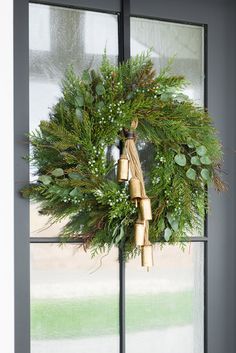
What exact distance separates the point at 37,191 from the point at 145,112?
380 millimetres

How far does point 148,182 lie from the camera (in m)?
2.06

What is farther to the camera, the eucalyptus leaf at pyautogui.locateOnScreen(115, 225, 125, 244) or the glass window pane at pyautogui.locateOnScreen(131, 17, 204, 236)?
the glass window pane at pyautogui.locateOnScreen(131, 17, 204, 236)

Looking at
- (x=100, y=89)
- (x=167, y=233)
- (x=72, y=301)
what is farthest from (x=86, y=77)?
(x=72, y=301)

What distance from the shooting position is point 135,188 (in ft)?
6.14

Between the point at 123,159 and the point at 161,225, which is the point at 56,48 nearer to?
the point at 123,159

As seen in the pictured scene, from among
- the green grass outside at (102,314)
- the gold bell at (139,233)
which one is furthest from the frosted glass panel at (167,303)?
the gold bell at (139,233)

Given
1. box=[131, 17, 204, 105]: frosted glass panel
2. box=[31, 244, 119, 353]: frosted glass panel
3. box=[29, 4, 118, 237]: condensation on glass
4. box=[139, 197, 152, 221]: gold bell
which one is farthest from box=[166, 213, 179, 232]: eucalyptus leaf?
box=[131, 17, 204, 105]: frosted glass panel

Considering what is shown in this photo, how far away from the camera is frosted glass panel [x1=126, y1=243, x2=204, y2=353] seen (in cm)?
211

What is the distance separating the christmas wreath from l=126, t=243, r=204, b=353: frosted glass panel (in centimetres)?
14

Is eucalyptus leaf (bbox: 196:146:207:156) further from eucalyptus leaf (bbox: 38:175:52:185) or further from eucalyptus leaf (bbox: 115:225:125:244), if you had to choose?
eucalyptus leaf (bbox: 38:175:52:185)

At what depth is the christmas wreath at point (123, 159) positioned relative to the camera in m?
1.89
